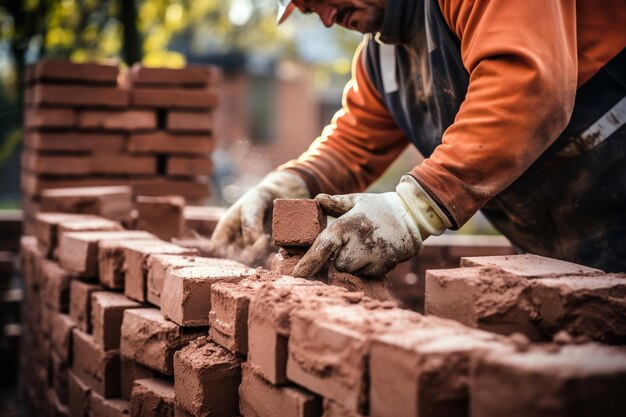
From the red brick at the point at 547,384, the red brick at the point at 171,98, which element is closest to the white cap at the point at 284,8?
the red brick at the point at 547,384

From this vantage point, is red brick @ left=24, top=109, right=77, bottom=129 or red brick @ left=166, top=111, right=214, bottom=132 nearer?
red brick @ left=24, top=109, right=77, bottom=129

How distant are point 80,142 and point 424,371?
482 centimetres

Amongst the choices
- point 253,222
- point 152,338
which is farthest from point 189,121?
point 152,338

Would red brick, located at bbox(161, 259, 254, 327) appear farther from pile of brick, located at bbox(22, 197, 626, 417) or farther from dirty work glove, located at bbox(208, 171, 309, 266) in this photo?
dirty work glove, located at bbox(208, 171, 309, 266)

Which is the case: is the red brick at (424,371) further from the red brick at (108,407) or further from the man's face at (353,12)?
the man's face at (353,12)

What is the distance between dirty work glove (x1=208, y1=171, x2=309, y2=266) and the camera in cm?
332

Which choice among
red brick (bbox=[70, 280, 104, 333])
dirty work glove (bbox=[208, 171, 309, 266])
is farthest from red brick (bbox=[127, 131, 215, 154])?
dirty work glove (bbox=[208, 171, 309, 266])

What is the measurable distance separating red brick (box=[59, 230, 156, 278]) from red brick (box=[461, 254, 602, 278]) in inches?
72.9

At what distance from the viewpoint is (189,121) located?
5.84 metres

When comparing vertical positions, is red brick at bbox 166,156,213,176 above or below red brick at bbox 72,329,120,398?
above

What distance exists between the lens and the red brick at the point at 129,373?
2.86 m

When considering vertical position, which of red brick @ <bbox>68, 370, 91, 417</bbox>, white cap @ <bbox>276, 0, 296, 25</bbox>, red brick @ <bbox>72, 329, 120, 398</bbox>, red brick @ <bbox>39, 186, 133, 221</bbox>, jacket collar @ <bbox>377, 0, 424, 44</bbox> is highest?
white cap @ <bbox>276, 0, 296, 25</bbox>

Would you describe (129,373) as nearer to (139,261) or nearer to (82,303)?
(139,261)

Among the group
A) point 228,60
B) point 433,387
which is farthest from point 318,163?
point 228,60
